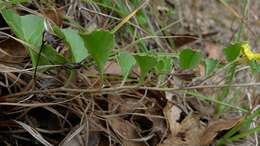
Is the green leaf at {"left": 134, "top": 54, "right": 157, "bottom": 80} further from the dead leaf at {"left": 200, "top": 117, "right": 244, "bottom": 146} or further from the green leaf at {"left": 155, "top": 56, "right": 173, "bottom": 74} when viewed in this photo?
the dead leaf at {"left": 200, "top": 117, "right": 244, "bottom": 146}

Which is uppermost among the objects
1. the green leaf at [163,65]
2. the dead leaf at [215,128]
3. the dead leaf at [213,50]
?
the green leaf at [163,65]

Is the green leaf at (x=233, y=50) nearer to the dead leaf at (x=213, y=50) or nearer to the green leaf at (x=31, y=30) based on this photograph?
the green leaf at (x=31, y=30)

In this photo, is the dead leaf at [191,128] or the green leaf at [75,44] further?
the dead leaf at [191,128]

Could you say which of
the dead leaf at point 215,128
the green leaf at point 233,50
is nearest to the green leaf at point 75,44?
the green leaf at point 233,50

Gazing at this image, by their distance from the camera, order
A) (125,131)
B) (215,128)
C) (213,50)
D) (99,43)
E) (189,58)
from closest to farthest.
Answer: (99,43) → (189,58) → (125,131) → (215,128) → (213,50)

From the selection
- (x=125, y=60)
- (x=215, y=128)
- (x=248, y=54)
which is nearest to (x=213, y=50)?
(x=215, y=128)

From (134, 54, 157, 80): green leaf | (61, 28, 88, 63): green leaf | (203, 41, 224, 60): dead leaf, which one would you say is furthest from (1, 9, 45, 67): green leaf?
(203, 41, 224, 60): dead leaf

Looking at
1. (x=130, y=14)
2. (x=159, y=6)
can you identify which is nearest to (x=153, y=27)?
(x=159, y=6)

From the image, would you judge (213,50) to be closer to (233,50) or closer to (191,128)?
(191,128)
